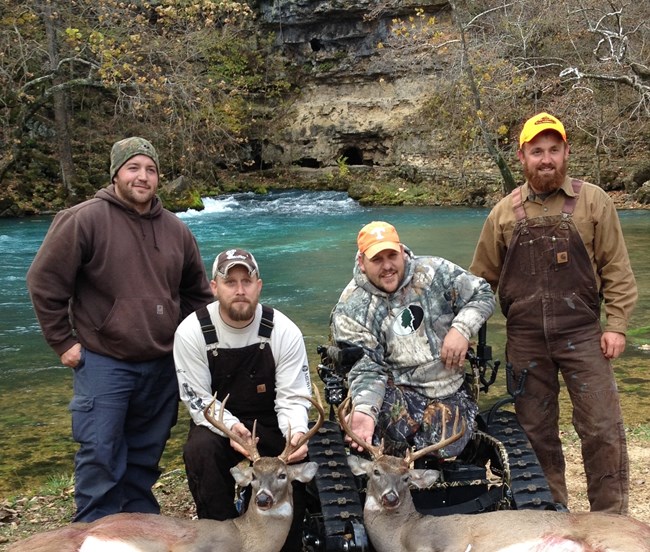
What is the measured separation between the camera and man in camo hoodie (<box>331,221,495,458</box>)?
4266mm

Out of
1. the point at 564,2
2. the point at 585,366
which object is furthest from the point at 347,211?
the point at 585,366

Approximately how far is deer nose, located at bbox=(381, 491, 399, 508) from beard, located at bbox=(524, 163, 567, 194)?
1956 mm

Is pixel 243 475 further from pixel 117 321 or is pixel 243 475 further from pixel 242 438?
pixel 117 321

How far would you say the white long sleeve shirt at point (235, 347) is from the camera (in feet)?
13.9

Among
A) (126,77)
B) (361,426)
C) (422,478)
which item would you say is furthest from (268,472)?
(126,77)

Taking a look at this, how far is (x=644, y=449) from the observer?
19.7 ft

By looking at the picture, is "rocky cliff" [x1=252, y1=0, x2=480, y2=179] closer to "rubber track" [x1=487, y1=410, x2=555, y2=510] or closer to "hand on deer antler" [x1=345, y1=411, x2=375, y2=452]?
Result: "rubber track" [x1=487, y1=410, x2=555, y2=510]

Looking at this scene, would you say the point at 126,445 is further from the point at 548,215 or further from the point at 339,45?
the point at 339,45

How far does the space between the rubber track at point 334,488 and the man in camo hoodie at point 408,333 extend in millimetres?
248

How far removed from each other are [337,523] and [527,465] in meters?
1.00

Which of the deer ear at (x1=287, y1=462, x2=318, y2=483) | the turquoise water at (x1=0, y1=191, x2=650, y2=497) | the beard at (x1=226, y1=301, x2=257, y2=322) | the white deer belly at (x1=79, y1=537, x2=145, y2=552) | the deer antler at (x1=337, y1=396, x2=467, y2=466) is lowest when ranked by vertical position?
the turquoise water at (x1=0, y1=191, x2=650, y2=497)

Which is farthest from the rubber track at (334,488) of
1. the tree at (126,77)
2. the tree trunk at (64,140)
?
the tree trunk at (64,140)

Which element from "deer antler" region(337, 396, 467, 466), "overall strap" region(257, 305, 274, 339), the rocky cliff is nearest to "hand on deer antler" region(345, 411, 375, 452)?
"deer antler" region(337, 396, 467, 466)

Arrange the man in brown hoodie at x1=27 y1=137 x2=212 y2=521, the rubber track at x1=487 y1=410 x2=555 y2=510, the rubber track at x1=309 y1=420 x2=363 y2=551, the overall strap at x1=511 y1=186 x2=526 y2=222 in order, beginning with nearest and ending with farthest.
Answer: the rubber track at x1=309 y1=420 x2=363 y2=551 < the rubber track at x1=487 y1=410 x2=555 y2=510 < the man in brown hoodie at x1=27 y1=137 x2=212 y2=521 < the overall strap at x1=511 y1=186 x2=526 y2=222
